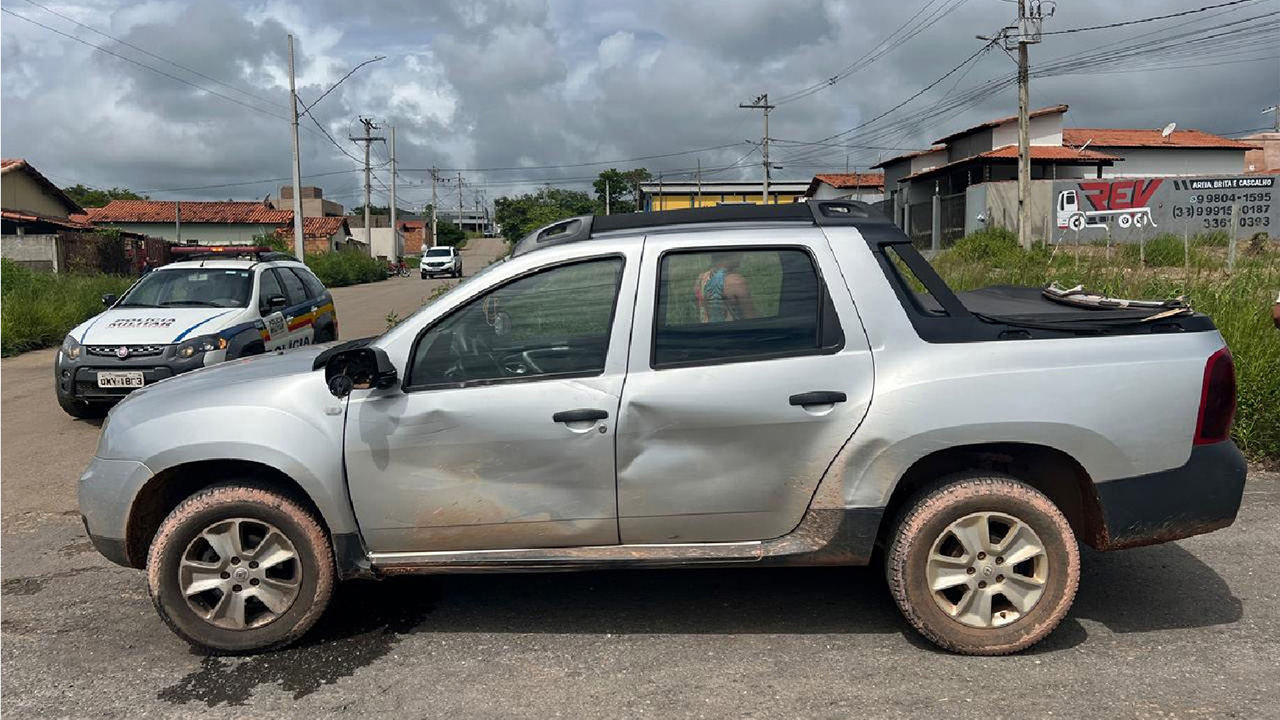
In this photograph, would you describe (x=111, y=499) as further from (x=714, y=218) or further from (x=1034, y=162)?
(x=1034, y=162)

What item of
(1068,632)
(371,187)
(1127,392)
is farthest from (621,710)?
(371,187)

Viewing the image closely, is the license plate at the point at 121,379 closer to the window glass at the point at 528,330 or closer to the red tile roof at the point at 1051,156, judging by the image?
the window glass at the point at 528,330

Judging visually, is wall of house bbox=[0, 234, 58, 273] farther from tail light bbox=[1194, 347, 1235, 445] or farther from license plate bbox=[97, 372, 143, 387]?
tail light bbox=[1194, 347, 1235, 445]

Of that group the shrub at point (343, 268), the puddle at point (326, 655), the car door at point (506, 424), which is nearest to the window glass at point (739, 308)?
the car door at point (506, 424)

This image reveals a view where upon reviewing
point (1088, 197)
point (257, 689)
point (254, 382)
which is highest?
point (1088, 197)

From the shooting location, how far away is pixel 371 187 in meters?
55.6

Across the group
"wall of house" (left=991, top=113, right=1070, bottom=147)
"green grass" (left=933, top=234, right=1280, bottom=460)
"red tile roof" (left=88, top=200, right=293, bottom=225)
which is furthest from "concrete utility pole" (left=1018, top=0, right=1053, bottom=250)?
"red tile roof" (left=88, top=200, right=293, bottom=225)

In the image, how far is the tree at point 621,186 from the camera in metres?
98.9

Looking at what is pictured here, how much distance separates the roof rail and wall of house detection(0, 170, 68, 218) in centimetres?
4081

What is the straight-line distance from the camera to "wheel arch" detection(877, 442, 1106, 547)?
145 inches

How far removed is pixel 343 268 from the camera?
139ft

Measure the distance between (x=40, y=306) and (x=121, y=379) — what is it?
9.66 m

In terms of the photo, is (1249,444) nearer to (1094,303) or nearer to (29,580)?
(1094,303)

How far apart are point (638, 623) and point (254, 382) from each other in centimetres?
192
